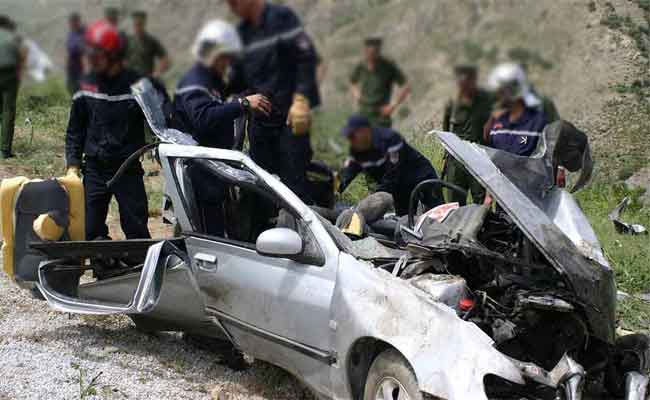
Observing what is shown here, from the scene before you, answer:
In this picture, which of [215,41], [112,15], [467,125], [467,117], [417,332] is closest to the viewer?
[417,332]

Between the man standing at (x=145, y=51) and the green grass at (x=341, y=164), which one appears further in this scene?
the green grass at (x=341, y=164)

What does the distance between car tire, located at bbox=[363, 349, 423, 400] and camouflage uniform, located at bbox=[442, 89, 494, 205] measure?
1103mm

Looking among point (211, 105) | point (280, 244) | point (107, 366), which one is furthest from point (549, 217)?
point (107, 366)

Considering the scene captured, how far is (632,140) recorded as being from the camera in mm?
11820

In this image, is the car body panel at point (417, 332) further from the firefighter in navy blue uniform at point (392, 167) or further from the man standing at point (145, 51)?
the firefighter in navy blue uniform at point (392, 167)

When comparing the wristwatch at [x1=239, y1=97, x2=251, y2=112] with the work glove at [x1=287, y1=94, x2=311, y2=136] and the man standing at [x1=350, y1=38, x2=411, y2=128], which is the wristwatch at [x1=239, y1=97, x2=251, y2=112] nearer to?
the work glove at [x1=287, y1=94, x2=311, y2=136]

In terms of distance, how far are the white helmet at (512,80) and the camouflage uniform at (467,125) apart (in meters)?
0.12

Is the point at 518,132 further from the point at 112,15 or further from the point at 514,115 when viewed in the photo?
the point at 112,15

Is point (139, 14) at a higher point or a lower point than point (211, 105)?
higher

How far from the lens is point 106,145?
559 cm

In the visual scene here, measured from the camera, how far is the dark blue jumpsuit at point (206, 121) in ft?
14.7

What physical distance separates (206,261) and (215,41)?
4.09 feet

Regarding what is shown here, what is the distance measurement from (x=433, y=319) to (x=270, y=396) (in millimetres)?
1401

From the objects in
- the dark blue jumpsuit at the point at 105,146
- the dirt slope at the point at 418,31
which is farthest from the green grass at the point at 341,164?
the dirt slope at the point at 418,31
